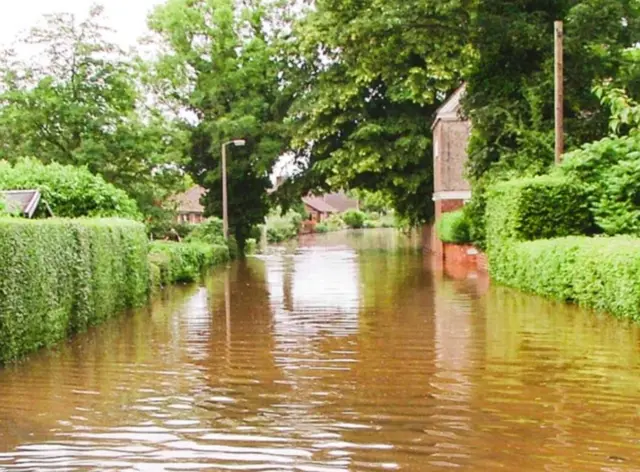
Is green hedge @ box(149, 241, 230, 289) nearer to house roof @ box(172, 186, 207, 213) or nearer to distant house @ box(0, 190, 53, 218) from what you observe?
distant house @ box(0, 190, 53, 218)

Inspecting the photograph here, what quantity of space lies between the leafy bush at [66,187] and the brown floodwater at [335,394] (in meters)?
10.8

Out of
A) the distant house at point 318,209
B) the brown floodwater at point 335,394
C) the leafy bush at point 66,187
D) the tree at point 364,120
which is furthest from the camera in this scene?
the distant house at point 318,209

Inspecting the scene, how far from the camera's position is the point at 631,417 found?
24.1 ft

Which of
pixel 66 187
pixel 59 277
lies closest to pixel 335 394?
pixel 59 277

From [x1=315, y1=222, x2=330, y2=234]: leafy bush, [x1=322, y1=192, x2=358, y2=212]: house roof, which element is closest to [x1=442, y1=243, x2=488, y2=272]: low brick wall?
[x1=315, y1=222, x2=330, y2=234]: leafy bush

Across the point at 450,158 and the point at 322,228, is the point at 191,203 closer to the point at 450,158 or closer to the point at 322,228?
the point at 322,228

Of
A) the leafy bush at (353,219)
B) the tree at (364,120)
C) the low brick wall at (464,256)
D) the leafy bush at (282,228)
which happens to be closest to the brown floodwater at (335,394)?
the low brick wall at (464,256)

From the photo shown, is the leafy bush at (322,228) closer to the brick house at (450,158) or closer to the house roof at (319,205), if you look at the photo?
the house roof at (319,205)

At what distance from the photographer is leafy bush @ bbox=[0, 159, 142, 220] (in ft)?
83.3

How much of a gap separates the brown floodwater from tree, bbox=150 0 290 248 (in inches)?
1094

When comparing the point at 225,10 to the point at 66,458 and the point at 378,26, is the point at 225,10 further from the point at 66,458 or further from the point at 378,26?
Result: the point at 66,458

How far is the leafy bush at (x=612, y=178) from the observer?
62.8ft

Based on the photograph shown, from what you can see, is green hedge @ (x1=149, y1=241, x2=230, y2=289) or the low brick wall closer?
green hedge @ (x1=149, y1=241, x2=230, y2=289)

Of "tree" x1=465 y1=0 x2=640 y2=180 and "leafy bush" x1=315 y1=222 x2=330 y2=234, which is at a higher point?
"tree" x1=465 y1=0 x2=640 y2=180
